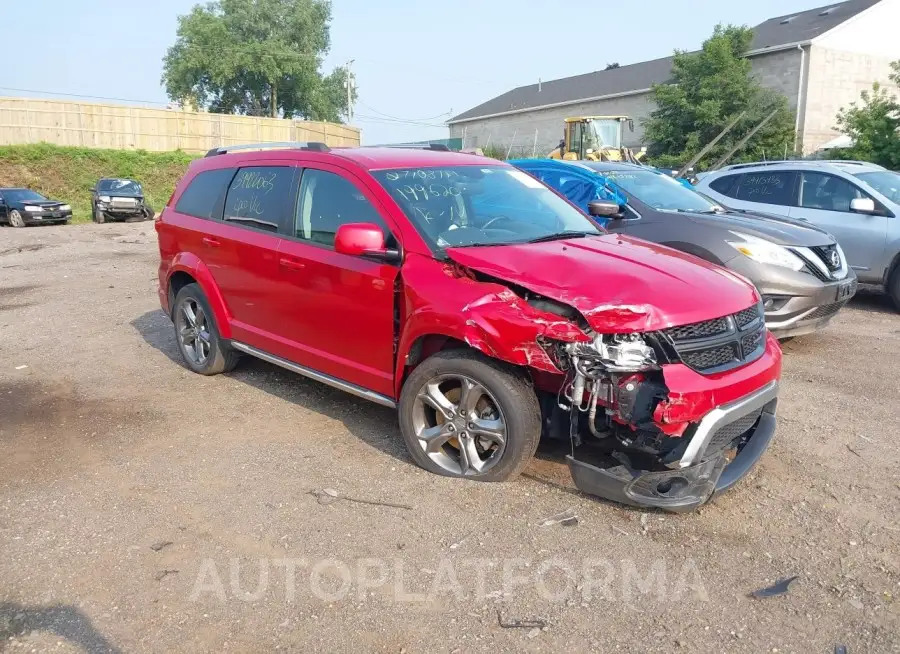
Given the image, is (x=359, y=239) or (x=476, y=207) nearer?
(x=359, y=239)

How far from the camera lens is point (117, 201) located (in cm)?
2612

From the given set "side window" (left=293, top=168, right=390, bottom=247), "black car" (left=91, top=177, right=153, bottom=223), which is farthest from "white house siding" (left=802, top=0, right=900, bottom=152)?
"side window" (left=293, top=168, right=390, bottom=247)

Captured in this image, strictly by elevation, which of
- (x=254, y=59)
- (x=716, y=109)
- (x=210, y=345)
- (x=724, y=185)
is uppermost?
(x=254, y=59)

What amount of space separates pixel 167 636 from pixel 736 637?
2197mm

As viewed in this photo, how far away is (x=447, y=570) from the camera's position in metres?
3.36

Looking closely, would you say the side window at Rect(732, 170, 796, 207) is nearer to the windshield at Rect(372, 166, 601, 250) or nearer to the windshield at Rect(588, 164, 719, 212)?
the windshield at Rect(588, 164, 719, 212)

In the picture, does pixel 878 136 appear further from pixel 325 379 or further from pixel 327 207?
pixel 325 379

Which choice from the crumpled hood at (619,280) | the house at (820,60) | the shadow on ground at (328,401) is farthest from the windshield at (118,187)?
→ the crumpled hood at (619,280)

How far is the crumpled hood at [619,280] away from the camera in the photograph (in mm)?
3557

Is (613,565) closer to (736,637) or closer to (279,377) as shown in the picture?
(736,637)

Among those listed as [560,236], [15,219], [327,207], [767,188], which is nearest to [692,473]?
[560,236]

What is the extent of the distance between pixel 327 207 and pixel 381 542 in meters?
2.32

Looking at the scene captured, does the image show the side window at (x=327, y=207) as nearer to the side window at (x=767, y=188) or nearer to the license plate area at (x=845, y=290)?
the license plate area at (x=845, y=290)

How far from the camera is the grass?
33500 millimetres
